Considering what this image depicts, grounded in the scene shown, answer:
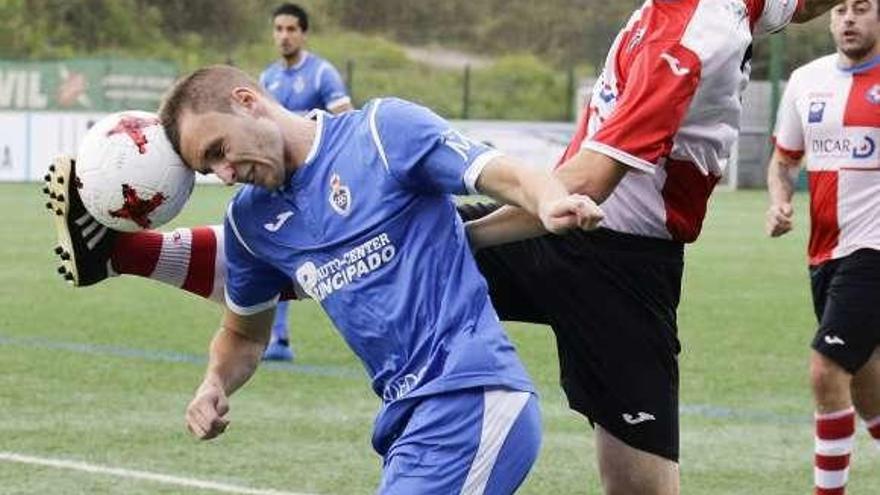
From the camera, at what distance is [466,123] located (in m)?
35.5

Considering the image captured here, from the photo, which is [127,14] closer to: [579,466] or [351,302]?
[579,466]

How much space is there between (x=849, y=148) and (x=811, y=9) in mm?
2692

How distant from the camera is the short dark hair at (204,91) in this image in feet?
14.8

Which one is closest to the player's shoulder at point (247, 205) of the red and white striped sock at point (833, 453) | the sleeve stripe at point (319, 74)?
the red and white striped sock at point (833, 453)

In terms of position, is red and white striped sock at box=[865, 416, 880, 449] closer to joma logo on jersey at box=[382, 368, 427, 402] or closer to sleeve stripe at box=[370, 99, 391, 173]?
joma logo on jersey at box=[382, 368, 427, 402]

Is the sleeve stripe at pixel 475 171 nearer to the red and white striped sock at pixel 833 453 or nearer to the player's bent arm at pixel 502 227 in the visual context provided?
the player's bent arm at pixel 502 227

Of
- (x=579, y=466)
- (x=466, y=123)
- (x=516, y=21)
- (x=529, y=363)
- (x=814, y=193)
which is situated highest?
(x=814, y=193)

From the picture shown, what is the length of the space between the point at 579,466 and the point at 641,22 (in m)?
3.55

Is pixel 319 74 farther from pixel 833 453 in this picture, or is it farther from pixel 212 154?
pixel 212 154

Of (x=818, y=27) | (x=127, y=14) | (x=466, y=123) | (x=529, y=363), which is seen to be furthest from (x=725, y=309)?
(x=127, y=14)

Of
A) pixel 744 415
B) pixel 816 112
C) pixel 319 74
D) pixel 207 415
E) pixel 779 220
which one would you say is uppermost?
pixel 207 415

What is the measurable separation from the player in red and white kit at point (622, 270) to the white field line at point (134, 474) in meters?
2.14

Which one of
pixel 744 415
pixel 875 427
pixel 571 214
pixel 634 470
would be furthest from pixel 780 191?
pixel 571 214

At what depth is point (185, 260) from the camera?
18.3 ft
